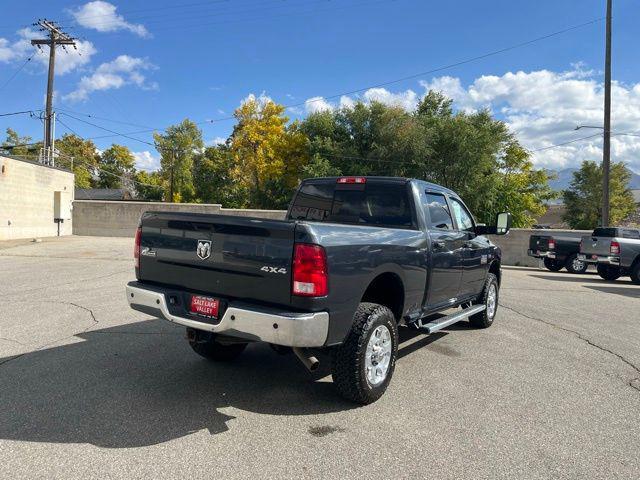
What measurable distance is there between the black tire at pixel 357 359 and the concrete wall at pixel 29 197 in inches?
841

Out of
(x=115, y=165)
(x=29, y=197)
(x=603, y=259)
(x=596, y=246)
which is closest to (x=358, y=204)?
(x=603, y=259)

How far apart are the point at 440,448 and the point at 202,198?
200 ft

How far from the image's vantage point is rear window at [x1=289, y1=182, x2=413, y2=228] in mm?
5086

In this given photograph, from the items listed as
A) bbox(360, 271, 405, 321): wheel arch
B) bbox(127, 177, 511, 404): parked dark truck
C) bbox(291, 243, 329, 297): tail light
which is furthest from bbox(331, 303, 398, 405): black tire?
bbox(291, 243, 329, 297): tail light

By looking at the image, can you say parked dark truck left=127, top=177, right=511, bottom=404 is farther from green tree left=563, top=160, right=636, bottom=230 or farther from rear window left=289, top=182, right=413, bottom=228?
green tree left=563, top=160, right=636, bottom=230

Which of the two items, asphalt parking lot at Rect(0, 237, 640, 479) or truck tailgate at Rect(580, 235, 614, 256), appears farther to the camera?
truck tailgate at Rect(580, 235, 614, 256)

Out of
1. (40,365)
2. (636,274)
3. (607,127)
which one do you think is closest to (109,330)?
(40,365)

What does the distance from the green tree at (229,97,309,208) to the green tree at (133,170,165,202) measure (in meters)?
27.9

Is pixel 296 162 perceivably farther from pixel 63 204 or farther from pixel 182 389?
pixel 182 389

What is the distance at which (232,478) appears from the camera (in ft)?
9.33

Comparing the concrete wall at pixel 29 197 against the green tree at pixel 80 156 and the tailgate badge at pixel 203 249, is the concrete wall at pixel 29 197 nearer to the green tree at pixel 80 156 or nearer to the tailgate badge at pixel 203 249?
the tailgate badge at pixel 203 249

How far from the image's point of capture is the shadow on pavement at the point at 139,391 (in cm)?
343

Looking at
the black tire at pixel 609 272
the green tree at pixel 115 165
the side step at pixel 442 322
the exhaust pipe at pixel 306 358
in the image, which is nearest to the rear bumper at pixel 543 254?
the black tire at pixel 609 272

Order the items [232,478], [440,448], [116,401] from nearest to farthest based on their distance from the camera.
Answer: [232,478] < [440,448] < [116,401]
